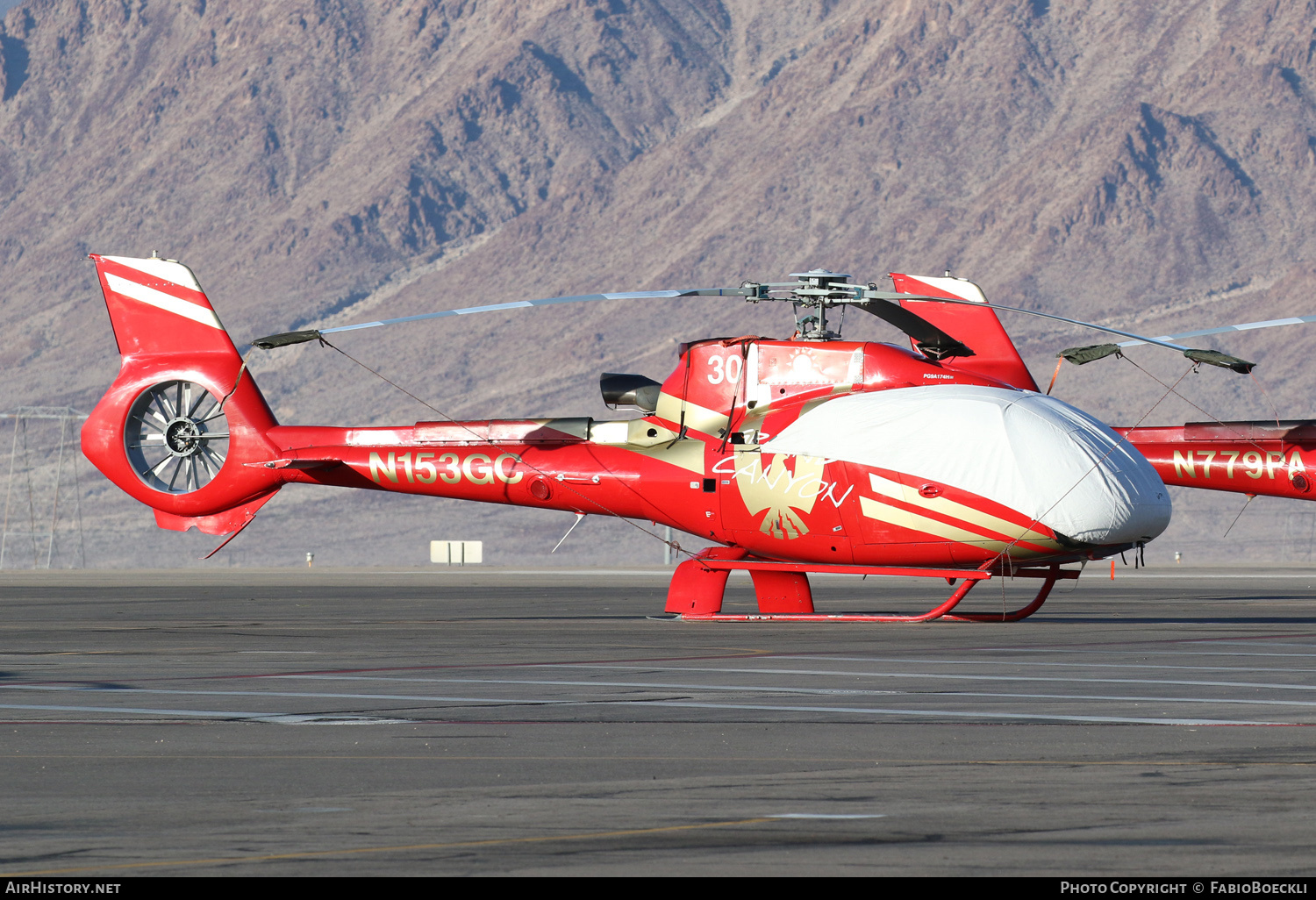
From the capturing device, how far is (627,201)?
578ft

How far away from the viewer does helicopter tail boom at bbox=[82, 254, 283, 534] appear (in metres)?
31.7

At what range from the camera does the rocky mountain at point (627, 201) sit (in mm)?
144750

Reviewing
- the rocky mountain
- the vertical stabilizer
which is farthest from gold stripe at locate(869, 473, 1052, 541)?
the rocky mountain

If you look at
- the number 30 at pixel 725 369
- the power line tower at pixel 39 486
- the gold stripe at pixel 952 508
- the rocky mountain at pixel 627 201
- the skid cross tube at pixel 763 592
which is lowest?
the power line tower at pixel 39 486

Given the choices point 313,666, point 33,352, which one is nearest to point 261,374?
point 33,352

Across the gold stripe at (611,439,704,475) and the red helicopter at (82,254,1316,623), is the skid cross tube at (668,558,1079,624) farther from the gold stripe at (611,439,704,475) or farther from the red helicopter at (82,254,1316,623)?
the gold stripe at (611,439,704,475)

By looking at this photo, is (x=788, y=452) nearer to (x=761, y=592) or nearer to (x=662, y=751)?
(x=761, y=592)

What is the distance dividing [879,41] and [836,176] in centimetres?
2371

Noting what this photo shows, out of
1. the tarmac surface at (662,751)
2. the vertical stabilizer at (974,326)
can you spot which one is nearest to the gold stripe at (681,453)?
the tarmac surface at (662,751)

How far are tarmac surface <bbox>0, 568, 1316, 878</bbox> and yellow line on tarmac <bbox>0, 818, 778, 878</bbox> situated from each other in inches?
1.0

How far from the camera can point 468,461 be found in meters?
29.8

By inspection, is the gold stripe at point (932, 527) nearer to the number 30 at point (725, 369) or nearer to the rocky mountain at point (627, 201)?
the number 30 at point (725, 369)

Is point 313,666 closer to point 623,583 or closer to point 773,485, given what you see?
point 773,485

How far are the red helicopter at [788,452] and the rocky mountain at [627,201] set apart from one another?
90.2 m
